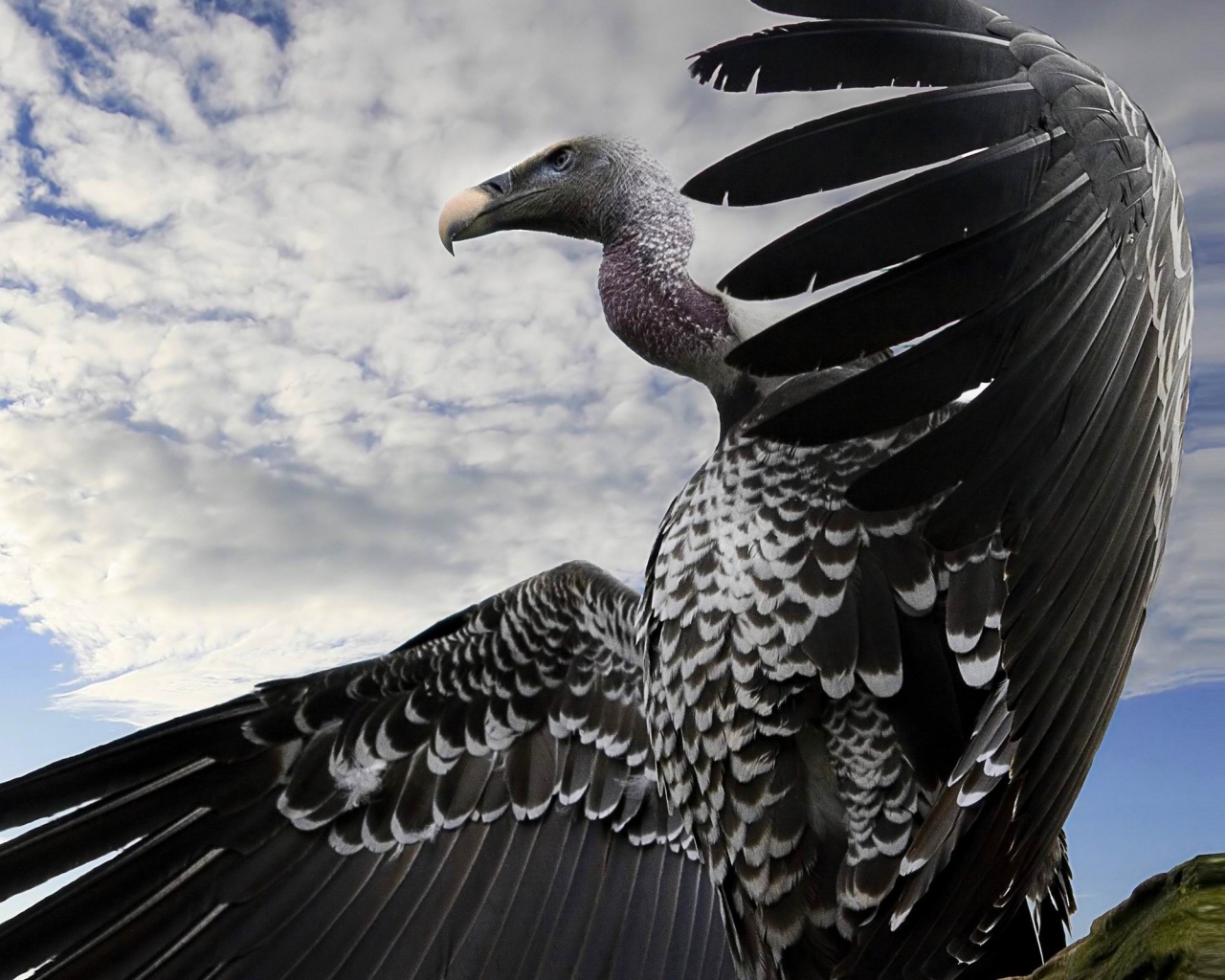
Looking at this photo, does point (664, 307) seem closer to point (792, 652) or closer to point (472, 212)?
point (792, 652)

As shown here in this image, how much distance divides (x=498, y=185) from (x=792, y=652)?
2.71 meters

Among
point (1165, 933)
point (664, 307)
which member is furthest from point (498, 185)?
point (1165, 933)

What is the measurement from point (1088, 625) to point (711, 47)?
1.37 m

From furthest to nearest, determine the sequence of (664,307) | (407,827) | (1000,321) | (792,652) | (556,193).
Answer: (556,193) < (407,827) < (664,307) < (792,652) < (1000,321)

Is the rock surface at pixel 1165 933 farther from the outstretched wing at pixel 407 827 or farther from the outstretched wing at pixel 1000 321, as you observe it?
the outstretched wing at pixel 407 827

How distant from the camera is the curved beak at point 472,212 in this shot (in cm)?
466

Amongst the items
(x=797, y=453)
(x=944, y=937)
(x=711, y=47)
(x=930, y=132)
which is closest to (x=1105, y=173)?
(x=930, y=132)

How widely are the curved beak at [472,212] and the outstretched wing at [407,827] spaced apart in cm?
155

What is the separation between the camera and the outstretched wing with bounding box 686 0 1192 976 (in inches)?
73.3

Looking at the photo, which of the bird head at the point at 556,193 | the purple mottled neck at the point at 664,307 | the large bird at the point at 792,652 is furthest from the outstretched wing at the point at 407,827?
the bird head at the point at 556,193

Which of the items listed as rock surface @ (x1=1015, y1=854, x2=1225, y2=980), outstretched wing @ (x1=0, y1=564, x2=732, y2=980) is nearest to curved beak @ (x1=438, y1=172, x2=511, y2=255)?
outstretched wing @ (x1=0, y1=564, x2=732, y2=980)

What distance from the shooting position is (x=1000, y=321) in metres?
1.91

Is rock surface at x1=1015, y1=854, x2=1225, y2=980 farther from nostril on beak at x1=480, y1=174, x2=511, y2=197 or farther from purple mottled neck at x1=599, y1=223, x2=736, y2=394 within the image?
nostril on beak at x1=480, y1=174, x2=511, y2=197

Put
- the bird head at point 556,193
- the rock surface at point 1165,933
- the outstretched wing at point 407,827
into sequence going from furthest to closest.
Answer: the bird head at point 556,193 → the outstretched wing at point 407,827 → the rock surface at point 1165,933
